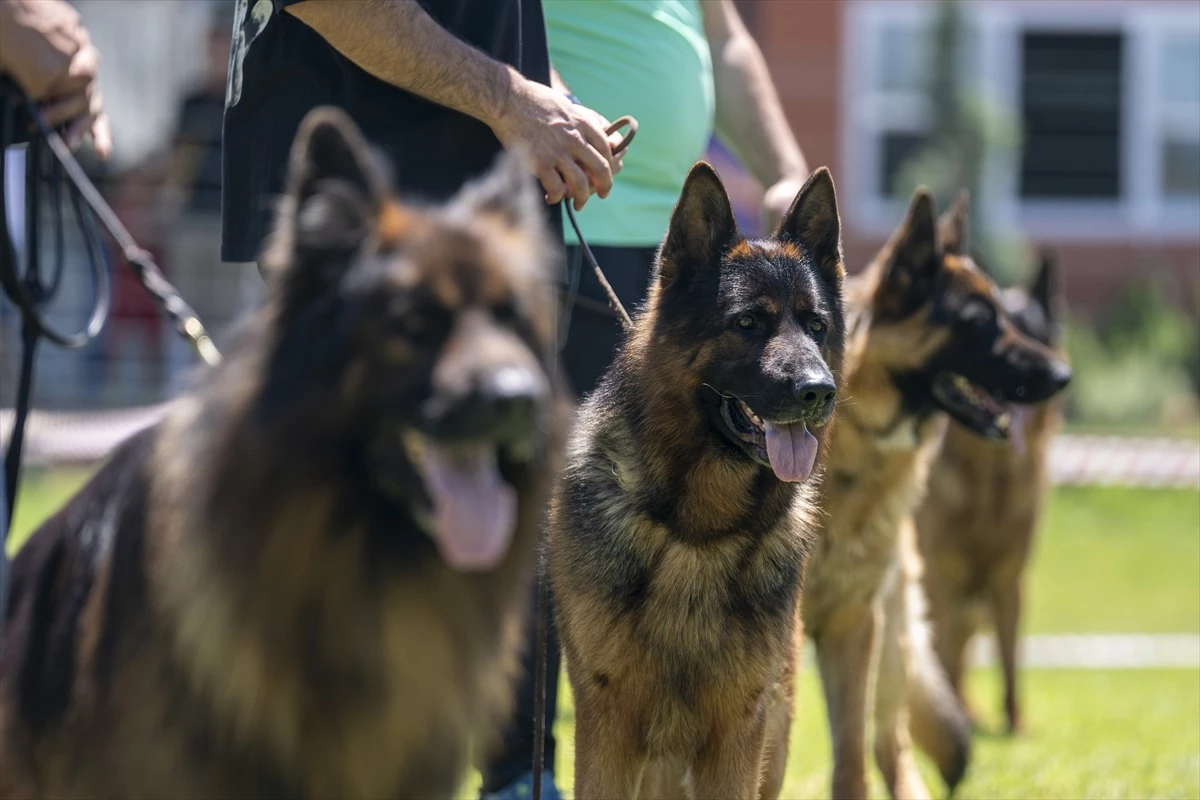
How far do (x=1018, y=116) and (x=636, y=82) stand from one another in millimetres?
17534

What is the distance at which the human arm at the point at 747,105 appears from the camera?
4.77 meters

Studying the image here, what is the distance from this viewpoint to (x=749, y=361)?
12.5 feet

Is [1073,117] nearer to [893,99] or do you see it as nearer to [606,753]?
[893,99]

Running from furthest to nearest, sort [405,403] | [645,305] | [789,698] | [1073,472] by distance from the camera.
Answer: [1073,472], [789,698], [645,305], [405,403]

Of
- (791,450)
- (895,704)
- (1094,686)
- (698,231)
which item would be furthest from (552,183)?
(1094,686)

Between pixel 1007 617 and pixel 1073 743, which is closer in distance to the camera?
pixel 1073 743

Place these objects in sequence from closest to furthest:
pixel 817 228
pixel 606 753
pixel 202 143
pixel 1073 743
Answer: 1. pixel 606 753
2. pixel 817 228
3. pixel 1073 743
4. pixel 202 143

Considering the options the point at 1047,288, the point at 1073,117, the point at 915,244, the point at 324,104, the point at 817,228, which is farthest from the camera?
the point at 1073,117

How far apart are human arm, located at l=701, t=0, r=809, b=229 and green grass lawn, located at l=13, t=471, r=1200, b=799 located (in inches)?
86.7

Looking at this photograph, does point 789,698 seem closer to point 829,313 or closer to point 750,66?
point 829,313

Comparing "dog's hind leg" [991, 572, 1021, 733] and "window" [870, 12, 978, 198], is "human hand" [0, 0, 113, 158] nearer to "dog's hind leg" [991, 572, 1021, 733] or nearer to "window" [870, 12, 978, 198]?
"dog's hind leg" [991, 572, 1021, 733]

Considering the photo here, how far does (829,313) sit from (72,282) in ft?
51.7

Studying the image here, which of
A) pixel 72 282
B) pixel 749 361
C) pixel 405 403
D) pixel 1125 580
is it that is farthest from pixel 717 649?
pixel 72 282

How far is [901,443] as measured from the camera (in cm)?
543
